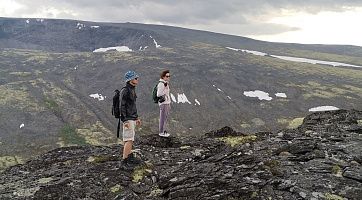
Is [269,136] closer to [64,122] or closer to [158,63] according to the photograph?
[64,122]

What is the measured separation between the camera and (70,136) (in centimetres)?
7344

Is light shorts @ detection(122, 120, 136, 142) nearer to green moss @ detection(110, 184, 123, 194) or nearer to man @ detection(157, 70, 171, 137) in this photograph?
green moss @ detection(110, 184, 123, 194)

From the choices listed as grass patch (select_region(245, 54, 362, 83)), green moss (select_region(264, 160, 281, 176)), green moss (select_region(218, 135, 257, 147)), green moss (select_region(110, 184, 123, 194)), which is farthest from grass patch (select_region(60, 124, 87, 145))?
grass patch (select_region(245, 54, 362, 83))

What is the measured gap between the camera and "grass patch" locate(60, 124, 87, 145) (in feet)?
230

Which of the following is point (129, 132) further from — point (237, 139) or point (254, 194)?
point (237, 139)

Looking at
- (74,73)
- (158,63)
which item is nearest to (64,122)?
(74,73)

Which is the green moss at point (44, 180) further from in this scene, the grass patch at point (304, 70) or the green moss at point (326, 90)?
the grass patch at point (304, 70)

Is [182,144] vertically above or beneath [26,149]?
above

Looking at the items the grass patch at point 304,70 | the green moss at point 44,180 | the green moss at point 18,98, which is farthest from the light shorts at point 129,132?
the grass patch at point 304,70

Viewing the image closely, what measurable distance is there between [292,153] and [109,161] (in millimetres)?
8070

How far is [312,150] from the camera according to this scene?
650 inches

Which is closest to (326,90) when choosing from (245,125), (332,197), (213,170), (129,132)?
(245,125)

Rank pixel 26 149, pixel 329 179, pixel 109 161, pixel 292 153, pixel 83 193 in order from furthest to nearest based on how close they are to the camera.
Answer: pixel 26 149
pixel 109 161
pixel 292 153
pixel 83 193
pixel 329 179

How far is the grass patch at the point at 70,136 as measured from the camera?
→ 2761 inches
